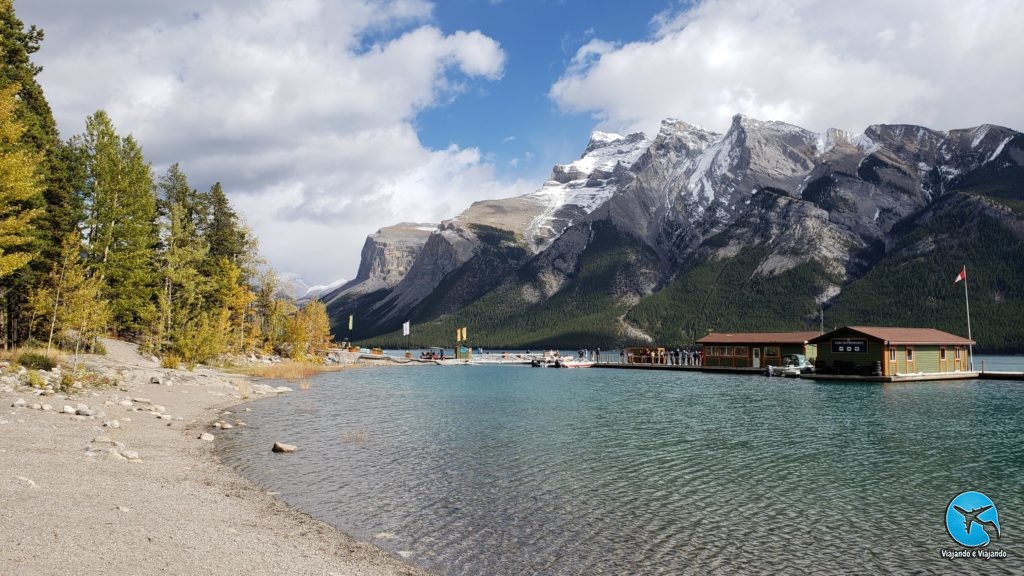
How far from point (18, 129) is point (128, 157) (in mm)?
29072

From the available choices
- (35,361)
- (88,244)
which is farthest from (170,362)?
(35,361)

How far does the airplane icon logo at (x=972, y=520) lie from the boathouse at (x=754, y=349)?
2765 inches

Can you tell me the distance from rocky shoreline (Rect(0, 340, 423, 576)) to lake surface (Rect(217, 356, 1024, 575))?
158 centimetres

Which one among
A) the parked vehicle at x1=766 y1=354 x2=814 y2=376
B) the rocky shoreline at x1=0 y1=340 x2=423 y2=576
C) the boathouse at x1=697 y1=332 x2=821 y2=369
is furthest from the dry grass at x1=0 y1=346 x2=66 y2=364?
the boathouse at x1=697 y1=332 x2=821 y2=369

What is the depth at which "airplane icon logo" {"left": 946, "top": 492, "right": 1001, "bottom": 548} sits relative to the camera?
1616 cm

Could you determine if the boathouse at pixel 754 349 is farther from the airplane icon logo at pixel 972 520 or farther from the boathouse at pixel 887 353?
the airplane icon logo at pixel 972 520

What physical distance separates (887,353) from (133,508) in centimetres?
8046

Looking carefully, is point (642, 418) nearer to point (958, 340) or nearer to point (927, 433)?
point (927, 433)

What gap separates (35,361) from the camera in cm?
3700

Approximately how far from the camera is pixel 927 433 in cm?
3341

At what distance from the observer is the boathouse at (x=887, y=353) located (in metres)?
73.2

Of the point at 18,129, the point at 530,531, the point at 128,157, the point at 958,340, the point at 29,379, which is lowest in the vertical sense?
the point at 530,531

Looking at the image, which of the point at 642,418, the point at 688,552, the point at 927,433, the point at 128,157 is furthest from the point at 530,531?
the point at 128,157

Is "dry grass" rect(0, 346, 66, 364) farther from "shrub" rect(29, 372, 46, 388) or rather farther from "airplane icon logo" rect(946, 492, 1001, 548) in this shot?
"airplane icon logo" rect(946, 492, 1001, 548)
